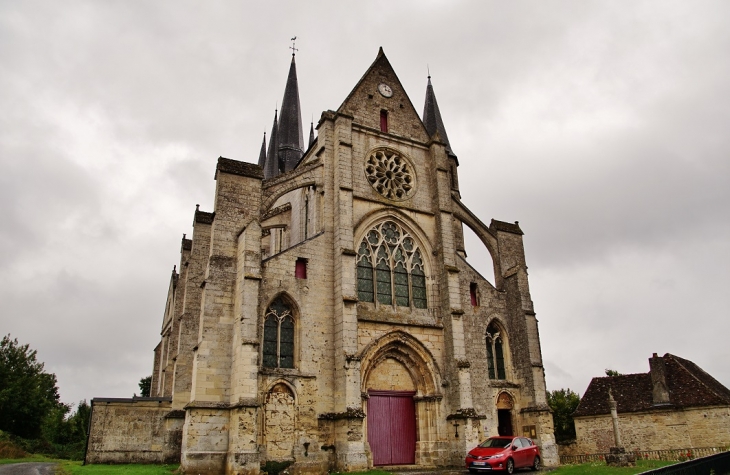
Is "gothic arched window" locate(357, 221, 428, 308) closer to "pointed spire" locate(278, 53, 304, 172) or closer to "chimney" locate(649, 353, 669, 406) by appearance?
"chimney" locate(649, 353, 669, 406)

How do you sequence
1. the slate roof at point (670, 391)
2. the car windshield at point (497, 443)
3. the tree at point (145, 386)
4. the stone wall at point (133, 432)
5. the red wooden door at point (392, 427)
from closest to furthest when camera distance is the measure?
the car windshield at point (497, 443), the red wooden door at point (392, 427), the stone wall at point (133, 432), the slate roof at point (670, 391), the tree at point (145, 386)

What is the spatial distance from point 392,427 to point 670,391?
41.5 ft

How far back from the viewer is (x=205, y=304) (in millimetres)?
14914

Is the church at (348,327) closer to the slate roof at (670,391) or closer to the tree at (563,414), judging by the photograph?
the slate roof at (670,391)

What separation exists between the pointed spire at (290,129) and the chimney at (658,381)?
21444 millimetres

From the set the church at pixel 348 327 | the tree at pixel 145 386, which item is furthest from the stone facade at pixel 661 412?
the tree at pixel 145 386

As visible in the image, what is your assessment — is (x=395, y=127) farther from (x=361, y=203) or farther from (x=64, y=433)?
(x=64, y=433)

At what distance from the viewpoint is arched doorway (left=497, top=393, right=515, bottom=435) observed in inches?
736

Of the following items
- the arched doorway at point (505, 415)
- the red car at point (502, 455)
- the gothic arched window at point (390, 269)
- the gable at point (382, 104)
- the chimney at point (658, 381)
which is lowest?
the red car at point (502, 455)

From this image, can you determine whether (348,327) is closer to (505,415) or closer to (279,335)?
(279,335)

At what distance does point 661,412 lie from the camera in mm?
21297

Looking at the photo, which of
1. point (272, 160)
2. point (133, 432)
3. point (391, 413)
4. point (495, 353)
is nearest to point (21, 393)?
point (133, 432)

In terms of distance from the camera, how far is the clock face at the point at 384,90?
20438 mm

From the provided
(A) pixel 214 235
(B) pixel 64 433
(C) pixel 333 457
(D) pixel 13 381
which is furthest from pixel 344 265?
(B) pixel 64 433
